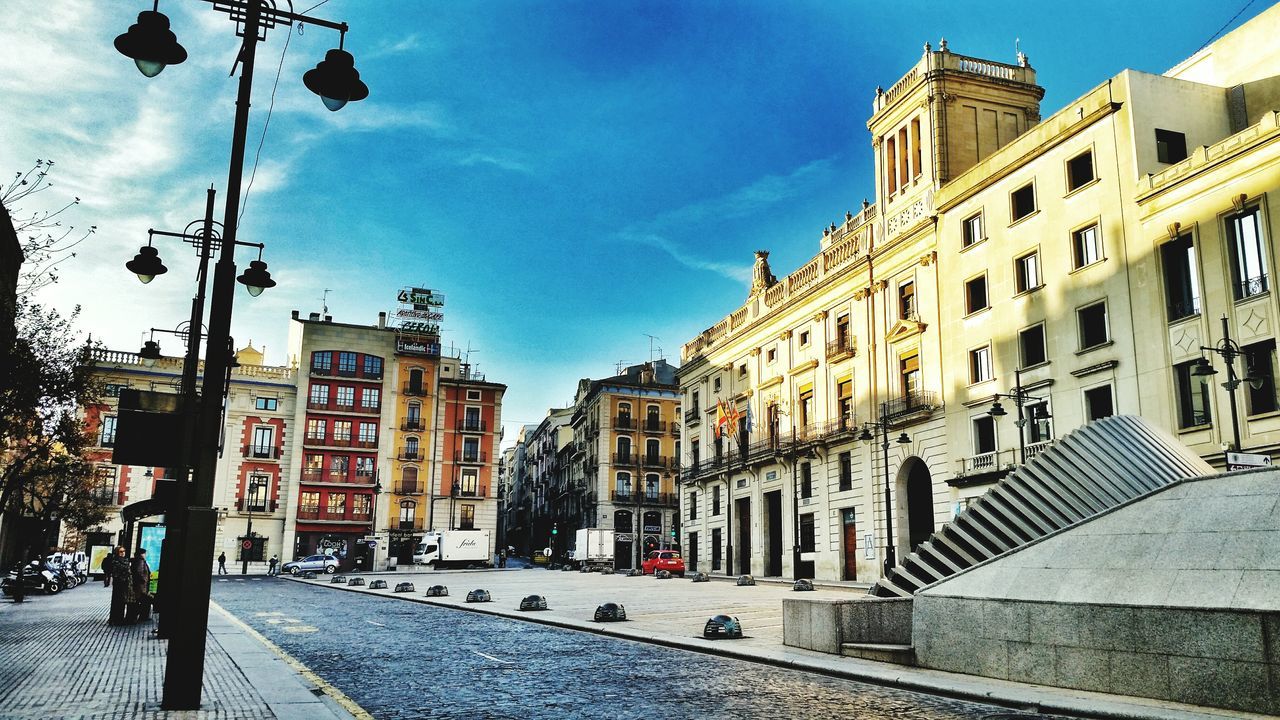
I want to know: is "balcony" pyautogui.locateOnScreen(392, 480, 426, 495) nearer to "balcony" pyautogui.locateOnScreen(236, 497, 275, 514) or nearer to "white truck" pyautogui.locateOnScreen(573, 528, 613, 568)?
"balcony" pyautogui.locateOnScreen(236, 497, 275, 514)

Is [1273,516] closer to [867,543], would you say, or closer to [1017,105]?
[867,543]

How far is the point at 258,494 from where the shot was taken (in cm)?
7406

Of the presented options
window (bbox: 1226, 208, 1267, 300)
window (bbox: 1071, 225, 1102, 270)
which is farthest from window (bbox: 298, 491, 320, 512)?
window (bbox: 1226, 208, 1267, 300)

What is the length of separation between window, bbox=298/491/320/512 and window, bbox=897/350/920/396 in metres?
51.6

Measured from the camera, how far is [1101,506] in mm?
12344

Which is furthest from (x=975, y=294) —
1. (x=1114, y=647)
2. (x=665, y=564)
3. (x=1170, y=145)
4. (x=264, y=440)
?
(x=264, y=440)

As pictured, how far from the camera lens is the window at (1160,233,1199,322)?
89.8ft

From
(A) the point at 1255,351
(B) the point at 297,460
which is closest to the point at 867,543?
(A) the point at 1255,351

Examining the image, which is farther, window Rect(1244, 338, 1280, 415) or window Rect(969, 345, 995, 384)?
window Rect(969, 345, 995, 384)

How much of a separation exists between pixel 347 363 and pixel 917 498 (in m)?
52.8

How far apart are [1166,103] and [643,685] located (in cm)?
2954

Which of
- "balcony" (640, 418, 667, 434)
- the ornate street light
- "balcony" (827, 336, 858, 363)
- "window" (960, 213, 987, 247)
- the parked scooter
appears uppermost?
"window" (960, 213, 987, 247)

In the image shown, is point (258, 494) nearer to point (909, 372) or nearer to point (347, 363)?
point (347, 363)

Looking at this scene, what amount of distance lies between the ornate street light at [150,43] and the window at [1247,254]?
2731 cm
